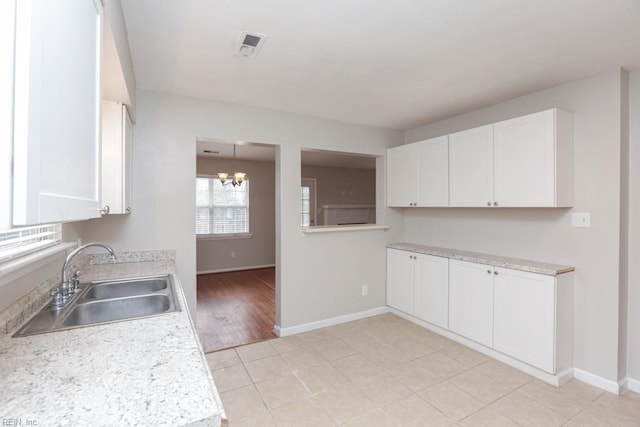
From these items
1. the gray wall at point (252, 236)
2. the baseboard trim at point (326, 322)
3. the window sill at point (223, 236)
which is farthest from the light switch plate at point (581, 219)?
the window sill at point (223, 236)

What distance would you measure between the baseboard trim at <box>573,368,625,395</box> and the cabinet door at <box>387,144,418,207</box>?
210cm

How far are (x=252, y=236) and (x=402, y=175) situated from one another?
13.7ft

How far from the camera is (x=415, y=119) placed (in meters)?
3.63

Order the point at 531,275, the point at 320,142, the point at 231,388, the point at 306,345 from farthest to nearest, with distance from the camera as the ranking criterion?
1. the point at 320,142
2. the point at 306,345
3. the point at 531,275
4. the point at 231,388

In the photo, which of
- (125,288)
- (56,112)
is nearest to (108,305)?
(125,288)

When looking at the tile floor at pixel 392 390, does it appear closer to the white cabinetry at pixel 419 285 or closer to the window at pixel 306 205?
the white cabinetry at pixel 419 285

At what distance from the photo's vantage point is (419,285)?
352cm

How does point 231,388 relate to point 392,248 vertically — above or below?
below

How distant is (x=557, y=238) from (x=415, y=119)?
6.24 ft

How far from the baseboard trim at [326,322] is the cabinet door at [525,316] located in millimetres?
1433

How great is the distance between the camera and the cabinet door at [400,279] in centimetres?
364

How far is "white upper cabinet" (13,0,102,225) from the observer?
51 centimetres

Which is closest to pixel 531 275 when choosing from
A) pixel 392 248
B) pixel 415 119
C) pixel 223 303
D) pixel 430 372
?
pixel 430 372

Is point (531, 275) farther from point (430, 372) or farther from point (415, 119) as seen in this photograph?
point (415, 119)
